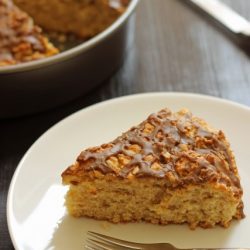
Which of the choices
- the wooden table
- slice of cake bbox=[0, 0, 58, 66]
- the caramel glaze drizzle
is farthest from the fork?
slice of cake bbox=[0, 0, 58, 66]

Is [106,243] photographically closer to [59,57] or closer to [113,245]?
[113,245]

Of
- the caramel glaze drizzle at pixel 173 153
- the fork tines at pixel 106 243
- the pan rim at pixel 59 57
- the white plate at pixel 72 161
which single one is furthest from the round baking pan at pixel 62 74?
the fork tines at pixel 106 243

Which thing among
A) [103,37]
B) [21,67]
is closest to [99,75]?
[103,37]

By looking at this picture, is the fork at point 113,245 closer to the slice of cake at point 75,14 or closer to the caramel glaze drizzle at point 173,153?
the caramel glaze drizzle at point 173,153

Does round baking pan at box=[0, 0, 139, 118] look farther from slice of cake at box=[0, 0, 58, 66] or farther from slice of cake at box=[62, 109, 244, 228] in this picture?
slice of cake at box=[62, 109, 244, 228]

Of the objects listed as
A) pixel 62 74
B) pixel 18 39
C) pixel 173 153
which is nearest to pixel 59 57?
pixel 62 74

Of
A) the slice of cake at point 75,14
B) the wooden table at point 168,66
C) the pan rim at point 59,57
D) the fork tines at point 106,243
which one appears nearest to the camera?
the fork tines at point 106,243
